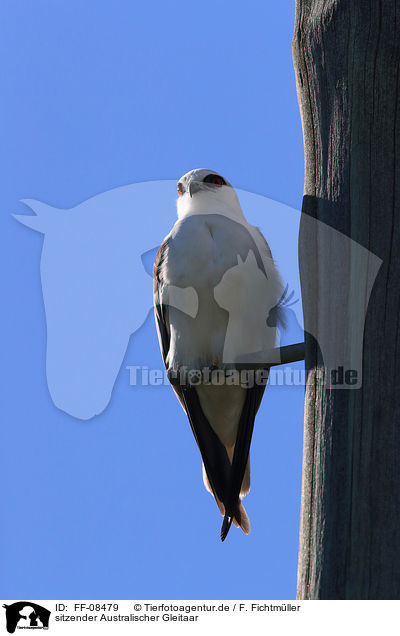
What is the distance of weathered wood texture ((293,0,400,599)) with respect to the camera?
89.4 inches

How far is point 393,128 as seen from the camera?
2.66 meters

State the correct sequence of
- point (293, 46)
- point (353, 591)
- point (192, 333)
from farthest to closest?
1. point (192, 333)
2. point (293, 46)
3. point (353, 591)

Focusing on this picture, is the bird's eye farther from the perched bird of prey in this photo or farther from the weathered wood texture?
the weathered wood texture

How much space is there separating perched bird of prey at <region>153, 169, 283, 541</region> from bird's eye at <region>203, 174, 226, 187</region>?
→ 29cm

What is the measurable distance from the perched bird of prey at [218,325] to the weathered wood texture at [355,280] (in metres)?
1.29

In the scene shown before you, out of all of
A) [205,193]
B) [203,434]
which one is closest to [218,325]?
[203,434]

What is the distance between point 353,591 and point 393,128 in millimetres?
1633

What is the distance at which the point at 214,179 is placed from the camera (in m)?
4.75

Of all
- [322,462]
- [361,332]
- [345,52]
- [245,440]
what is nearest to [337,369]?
[361,332]
